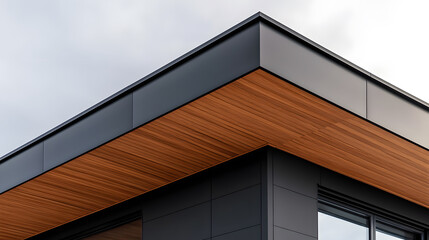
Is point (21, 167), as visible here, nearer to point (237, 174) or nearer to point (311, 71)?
point (237, 174)

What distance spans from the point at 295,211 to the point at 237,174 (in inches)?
27.7

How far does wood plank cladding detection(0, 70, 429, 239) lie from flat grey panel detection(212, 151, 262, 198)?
10 centimetres

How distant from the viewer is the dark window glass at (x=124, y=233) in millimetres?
9016

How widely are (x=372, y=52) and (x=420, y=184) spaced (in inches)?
445

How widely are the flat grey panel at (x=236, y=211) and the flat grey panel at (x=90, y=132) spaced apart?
1.31 m

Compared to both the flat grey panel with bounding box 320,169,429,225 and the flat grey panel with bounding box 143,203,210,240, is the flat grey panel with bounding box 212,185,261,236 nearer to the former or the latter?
the flat grey panel with bounding box 143,203,210,240

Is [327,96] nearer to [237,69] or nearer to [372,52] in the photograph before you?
[237,69]

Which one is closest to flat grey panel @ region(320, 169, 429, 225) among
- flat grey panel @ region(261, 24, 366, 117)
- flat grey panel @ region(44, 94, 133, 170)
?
flat grey panel @ region(261, 24, 366, 117)

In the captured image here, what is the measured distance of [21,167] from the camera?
28.8ft

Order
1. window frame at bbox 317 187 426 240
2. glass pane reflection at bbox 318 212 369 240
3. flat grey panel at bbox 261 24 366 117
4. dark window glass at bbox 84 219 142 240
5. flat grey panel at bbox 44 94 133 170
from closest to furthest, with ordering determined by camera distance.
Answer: flat grey panel at bbox 261 24 366 117 → flat grey panel at bbox 44 94 133 170 → glass pane reflection at bbox 318 212 369 240 → window frame at bbox 317 187 426 240 → dark window glass at bbox 84 219 142 240

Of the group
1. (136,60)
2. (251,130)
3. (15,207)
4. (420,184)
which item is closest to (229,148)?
(251,130)

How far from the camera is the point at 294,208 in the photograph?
7676 mm

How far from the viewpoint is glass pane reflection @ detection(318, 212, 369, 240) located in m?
8.00

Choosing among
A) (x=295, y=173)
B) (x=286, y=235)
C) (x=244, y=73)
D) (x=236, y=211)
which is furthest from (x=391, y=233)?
(x=244, y=73)
